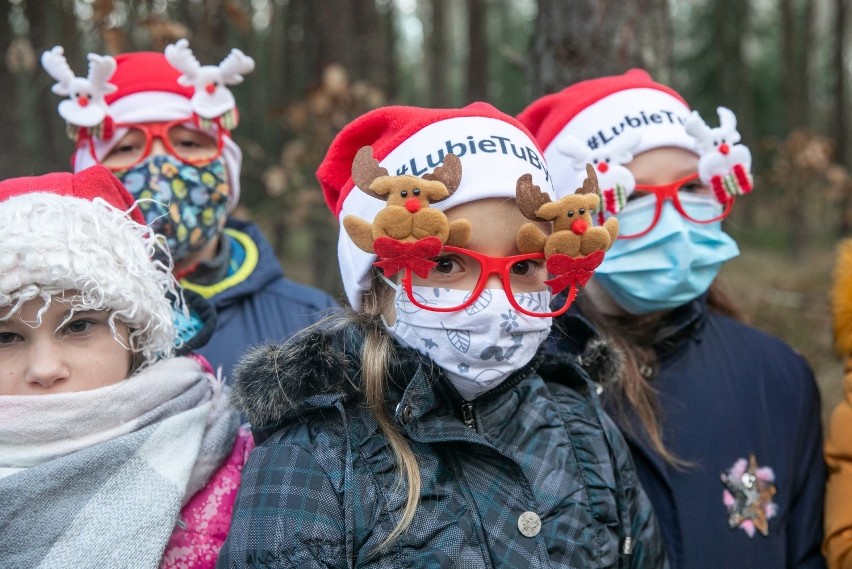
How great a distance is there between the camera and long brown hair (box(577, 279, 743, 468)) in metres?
2.72

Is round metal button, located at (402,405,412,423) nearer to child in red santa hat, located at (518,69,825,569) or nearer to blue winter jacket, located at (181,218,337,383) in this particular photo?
child in red santa hat, located at (518,69,825,569)

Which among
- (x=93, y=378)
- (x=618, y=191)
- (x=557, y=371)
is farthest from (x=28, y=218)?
(x=618, y=191)

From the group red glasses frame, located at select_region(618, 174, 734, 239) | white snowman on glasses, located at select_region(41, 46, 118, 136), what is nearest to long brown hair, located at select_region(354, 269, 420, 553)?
red glasses frame, located at select_region(618, 174, 734, 239)

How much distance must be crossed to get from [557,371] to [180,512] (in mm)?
1176

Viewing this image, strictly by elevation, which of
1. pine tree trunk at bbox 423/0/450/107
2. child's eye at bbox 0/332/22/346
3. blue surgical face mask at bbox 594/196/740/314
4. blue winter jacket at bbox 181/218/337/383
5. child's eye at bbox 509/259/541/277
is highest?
child's eye at bbox 509/259/541/277

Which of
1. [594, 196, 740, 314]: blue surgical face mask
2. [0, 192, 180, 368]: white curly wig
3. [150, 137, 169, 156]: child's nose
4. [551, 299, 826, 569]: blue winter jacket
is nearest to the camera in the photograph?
[0, 192, 180, 368]: white curly wig

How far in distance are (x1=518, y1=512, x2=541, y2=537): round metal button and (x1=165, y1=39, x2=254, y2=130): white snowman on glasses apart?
83.4 inches

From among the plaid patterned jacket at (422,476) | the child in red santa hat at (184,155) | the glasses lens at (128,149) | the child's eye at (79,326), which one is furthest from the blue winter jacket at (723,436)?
the glasses lens at (128,149)

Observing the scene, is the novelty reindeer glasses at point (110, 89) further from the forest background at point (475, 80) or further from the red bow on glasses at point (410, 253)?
the red bow on glasses at point (410, 253)

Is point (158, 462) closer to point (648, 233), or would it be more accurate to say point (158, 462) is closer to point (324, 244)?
point (648, 233)

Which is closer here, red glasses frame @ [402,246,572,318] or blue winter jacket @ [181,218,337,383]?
red glasses frame @ [402,246,572,318]

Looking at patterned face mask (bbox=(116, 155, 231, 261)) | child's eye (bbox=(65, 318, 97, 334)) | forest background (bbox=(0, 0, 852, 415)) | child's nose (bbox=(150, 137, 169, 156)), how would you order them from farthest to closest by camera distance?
forest background (bbox=(0, 0, 852, 415)) < child's nose (bbox=(150, 137, 169, 156)) < patterned face mask (bbox=(116, 155, 231, 261)) < child's eye (bbox=(65, 318, 97, 334))

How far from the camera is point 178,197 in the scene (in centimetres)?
318

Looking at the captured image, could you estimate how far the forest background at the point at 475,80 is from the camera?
411cm
